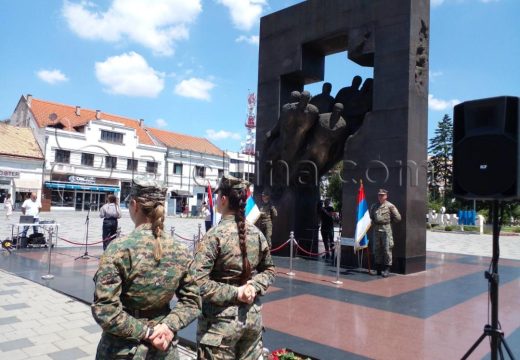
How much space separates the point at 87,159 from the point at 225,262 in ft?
139

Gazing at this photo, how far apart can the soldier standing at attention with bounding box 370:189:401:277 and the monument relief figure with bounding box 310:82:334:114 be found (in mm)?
3387

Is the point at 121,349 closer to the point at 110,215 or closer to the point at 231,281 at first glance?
the point at 231,281

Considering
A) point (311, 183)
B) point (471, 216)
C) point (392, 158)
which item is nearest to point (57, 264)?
point (311, 183)

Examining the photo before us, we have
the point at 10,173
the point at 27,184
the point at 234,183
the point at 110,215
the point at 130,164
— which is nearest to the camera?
the point at 234,183

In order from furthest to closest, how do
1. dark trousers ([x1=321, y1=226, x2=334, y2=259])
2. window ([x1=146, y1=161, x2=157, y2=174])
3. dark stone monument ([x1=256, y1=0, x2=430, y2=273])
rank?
window ([x1=146, y1=161, x2=157, y2=174]) < dark trousers ([x1=321, y1=226, x2=334, y2=259]) < dark stone monument ([x1=256, y1=0, x2=430, y2=273])

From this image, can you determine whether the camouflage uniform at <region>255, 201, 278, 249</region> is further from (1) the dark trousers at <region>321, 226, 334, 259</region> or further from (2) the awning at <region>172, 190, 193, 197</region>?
(2) the awning at <region>172, 190, 193, 197</region>

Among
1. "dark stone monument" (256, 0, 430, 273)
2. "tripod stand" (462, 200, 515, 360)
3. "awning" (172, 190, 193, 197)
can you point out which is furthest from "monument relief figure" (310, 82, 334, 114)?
"awning" (172, 190, 193, 197)

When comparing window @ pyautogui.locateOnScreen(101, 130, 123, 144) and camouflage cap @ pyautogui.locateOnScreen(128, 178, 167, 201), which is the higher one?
window @ pyautogui.locateOnScreen(101, 130, 123, 144)

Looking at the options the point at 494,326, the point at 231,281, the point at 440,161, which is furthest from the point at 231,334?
the point at 440,161

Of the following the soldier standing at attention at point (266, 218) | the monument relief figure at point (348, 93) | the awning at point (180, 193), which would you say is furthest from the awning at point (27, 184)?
the monument relief figure at point (348, 93)

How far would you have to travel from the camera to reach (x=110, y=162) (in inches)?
1699

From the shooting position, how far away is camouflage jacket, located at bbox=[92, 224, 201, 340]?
85.6 inches

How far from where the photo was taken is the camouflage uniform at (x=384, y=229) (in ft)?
30.5

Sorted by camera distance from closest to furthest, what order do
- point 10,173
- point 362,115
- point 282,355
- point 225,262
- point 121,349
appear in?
point 121,349 → point 225,262 → point 282,355 → point 362,115 → point 10,173
